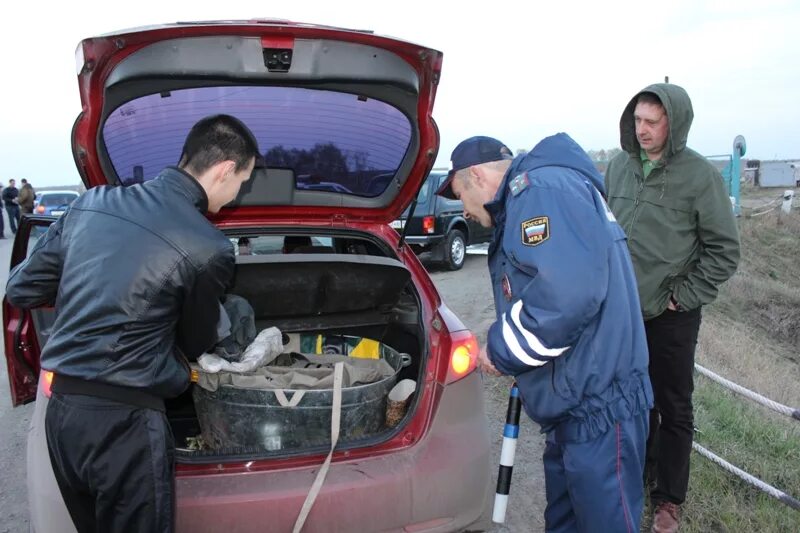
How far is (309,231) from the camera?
2.99 m

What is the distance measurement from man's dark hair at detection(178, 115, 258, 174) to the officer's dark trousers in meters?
1.47

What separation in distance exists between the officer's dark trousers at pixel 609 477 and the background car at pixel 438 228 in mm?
7705

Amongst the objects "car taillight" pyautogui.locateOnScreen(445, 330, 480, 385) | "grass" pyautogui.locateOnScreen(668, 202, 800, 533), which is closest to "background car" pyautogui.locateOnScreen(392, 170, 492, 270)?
"grass" pyautogui.locateOnScreen(668, 202, 800, 533)

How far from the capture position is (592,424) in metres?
1.92

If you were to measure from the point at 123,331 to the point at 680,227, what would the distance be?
2.39m

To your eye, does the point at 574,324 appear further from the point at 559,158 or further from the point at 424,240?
the point at 424,240

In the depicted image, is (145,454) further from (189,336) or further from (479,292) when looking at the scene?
(479,292)

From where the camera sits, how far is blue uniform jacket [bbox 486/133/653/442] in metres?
1.75

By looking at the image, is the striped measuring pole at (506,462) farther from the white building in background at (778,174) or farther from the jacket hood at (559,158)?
the white building in background at (778,174)

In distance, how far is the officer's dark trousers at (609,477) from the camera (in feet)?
6.32

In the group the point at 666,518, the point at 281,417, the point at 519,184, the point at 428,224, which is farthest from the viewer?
the point at 428,224

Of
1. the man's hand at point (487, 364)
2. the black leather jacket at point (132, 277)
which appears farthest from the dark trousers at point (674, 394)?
the black leather jacket at point (132, 277)

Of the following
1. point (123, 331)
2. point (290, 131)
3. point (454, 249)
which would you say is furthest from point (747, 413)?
point (454, 249)

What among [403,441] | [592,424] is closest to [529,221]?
[592,424]
